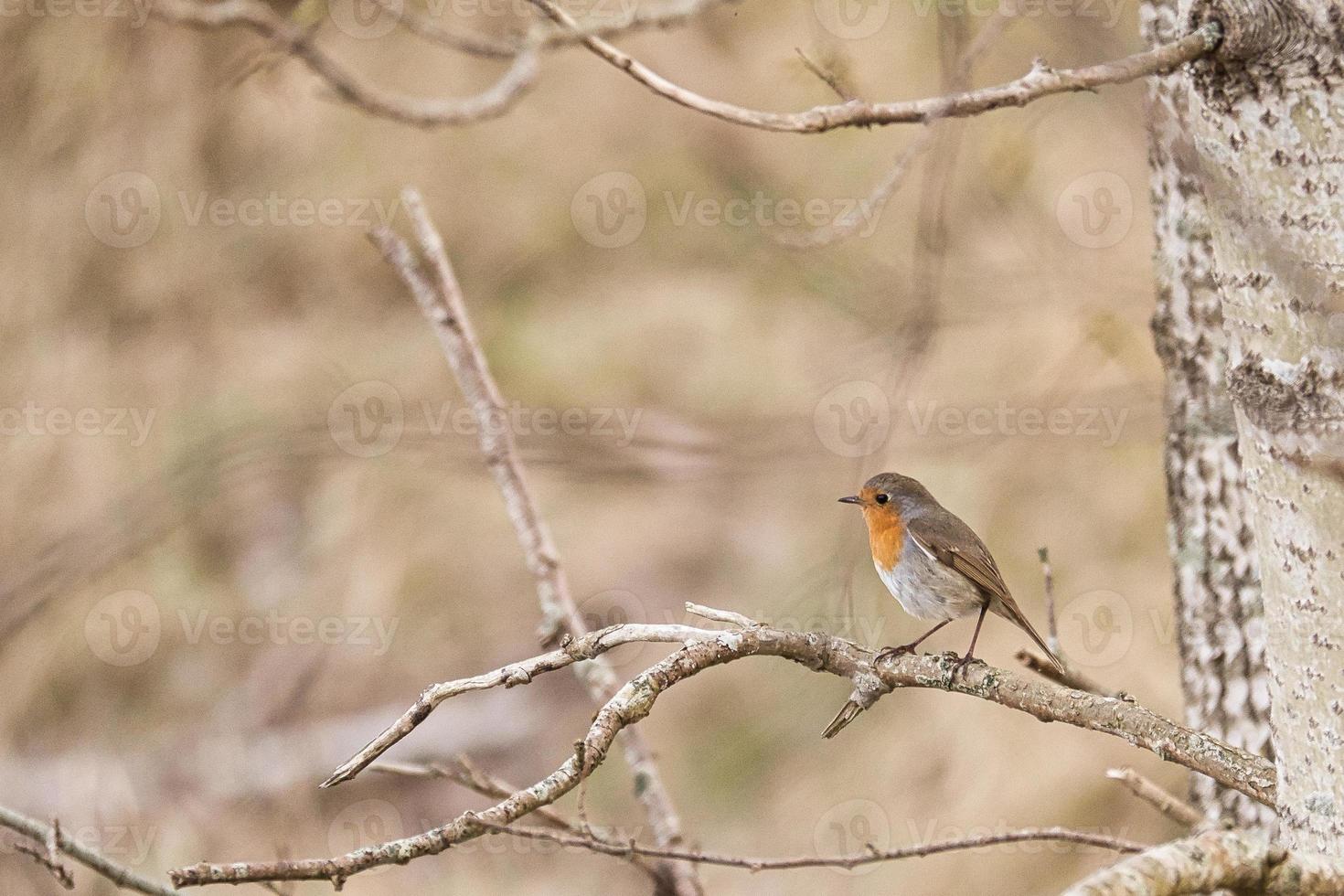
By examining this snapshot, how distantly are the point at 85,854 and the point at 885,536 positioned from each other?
171cm

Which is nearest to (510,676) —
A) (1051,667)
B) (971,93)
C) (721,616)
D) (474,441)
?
(721,616)

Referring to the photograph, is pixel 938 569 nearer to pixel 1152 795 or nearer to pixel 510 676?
pixel 1152 795

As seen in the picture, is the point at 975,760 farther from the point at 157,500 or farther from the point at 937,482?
the point at 157,500

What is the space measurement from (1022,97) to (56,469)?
663 centimetres

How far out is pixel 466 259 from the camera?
7.26m

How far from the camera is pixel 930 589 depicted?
2.61 meters

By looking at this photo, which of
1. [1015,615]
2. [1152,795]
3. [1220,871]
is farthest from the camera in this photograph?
[1015,615]

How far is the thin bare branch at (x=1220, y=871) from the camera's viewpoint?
102 cm

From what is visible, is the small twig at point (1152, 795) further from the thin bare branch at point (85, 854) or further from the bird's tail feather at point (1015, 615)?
the thin bare branch at point (85, 854)

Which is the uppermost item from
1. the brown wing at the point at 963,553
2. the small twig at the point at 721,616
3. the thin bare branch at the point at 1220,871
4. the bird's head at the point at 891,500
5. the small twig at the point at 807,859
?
the bird's head at the point at 891,500

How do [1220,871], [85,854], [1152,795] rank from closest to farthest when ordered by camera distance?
[1220,871]
[85,854]
[1152,795]

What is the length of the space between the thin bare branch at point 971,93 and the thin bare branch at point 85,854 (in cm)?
135

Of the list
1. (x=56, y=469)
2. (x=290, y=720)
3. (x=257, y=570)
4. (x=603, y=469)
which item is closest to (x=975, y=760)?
(x=603, y=469)

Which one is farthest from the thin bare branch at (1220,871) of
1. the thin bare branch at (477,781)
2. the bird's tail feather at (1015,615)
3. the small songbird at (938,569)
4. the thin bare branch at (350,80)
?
the thin bare branch at (350,80)
